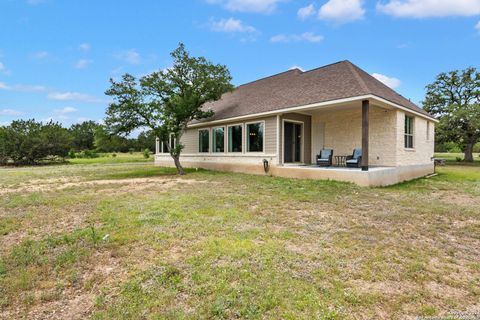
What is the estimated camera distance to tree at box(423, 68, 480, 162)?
899 inches

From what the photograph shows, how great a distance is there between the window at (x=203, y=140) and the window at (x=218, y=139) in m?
0.63

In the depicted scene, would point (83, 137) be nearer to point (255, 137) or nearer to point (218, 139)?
point (218, 139)

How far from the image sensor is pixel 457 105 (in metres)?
25.2

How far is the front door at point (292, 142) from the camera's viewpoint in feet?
40.5

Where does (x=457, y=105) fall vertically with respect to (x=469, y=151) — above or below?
above

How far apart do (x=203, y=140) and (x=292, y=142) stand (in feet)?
18.2

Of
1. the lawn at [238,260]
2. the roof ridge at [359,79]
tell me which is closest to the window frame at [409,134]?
the roof ridge at [359,79]

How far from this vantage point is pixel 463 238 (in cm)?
393

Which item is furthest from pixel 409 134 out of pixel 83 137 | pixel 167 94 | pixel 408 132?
pixel 83 137

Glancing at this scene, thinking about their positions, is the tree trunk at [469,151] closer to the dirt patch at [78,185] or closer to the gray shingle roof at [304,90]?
the gray shingle roof at [304,90]

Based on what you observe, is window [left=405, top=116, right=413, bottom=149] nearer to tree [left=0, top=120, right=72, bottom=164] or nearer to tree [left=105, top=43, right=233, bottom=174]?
tree [left=105, top=43, right=233, bottom=174]

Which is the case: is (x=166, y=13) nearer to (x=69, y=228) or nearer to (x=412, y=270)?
(x=69, y=228)

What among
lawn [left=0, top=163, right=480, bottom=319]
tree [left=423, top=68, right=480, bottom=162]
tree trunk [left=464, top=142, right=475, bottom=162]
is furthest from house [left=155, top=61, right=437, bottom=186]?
tree trunk [left=464, top=142, right=475, bottom=162]

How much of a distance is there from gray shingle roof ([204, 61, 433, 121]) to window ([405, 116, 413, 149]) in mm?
527
